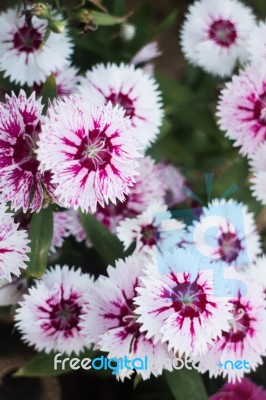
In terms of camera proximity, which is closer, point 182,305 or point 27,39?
point 182,305

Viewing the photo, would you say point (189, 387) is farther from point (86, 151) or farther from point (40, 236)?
point (86, 151)

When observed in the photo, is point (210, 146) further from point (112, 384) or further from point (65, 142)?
point (65, 142)

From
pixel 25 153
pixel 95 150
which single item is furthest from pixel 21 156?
pixel 95 150

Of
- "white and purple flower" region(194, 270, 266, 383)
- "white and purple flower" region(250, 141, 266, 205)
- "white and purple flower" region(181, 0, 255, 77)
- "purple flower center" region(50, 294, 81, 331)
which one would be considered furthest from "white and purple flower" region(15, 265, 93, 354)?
"white and purple flower" region(181, 0, 255, 77)

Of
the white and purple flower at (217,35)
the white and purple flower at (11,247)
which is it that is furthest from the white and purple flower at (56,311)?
the white and purple flower at (217,35)

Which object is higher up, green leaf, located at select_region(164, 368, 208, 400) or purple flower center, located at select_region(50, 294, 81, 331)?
purple flower center, located at select_region(50, 294, 81, 331)

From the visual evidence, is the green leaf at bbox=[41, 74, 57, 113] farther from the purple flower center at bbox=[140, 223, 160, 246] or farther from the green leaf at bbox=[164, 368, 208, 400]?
the green leaf at bbox=[164, 368, 208, 400]
